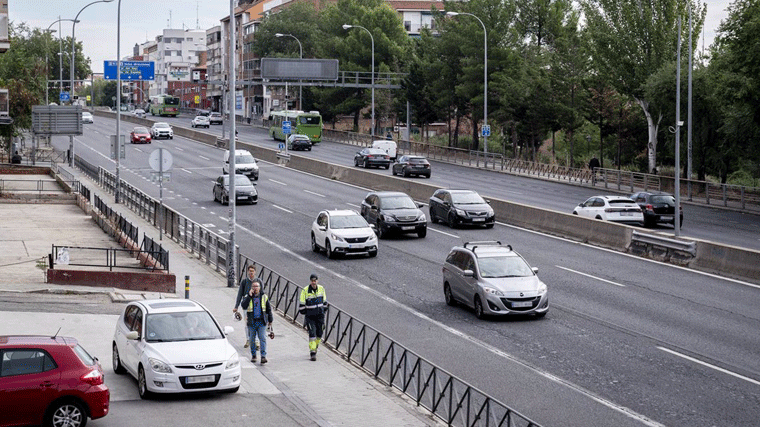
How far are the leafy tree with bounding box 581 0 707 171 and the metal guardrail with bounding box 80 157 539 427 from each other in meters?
39.3

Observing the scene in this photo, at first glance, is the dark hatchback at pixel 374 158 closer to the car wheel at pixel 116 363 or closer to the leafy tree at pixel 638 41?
the leafy tree at pixel 638 41

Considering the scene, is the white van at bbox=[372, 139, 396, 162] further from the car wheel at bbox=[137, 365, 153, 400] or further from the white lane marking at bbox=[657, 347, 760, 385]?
the car wheel at bbox=[137, 365, 153, 400]

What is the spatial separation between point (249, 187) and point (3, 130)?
27016 mm

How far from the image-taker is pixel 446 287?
1002 inches

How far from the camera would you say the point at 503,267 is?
945 inches

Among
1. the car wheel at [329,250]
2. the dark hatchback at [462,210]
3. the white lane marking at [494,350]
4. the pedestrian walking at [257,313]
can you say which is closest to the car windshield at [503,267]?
the white lane marking at [494,350]

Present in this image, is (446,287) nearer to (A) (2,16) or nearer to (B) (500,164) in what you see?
(A) (2,16)

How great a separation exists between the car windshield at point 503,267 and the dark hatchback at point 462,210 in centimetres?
1536

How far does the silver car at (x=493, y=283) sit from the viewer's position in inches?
909

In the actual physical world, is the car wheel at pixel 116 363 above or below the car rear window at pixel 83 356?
below

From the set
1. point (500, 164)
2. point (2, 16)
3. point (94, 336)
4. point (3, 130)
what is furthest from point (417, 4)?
point (94, 336)

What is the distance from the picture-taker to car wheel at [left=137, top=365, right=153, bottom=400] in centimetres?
1589

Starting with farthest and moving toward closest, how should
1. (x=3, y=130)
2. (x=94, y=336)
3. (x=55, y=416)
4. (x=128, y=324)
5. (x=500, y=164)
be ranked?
1. (x=500, y=164)
2. (x=3, y=130)
3. (x=94, y=336)
4. (x=128, y=324)
5. (x=55, y=416)

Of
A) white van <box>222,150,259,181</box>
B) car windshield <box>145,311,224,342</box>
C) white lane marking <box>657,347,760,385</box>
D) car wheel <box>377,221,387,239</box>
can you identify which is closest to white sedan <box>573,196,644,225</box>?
car wheel <box>377,221,387,239</box>
